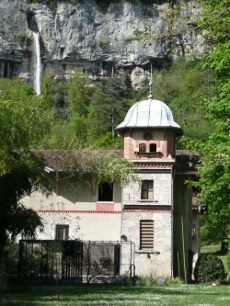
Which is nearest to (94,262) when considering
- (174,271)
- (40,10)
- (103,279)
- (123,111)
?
(103,279)

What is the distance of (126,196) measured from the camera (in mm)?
35375

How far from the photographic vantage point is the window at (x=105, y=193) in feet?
120

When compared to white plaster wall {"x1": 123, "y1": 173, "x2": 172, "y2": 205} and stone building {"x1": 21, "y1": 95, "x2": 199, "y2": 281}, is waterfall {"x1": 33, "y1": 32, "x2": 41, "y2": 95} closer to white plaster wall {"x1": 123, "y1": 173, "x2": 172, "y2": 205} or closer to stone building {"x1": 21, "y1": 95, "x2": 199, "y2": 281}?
stone building {"x1": 21, "y1": 95, "x2": 199, "y2": 281}

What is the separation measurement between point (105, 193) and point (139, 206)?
2417 mm

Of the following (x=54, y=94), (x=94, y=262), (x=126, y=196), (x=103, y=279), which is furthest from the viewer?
(x=54, y=94)

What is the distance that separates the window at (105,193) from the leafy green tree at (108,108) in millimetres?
43705

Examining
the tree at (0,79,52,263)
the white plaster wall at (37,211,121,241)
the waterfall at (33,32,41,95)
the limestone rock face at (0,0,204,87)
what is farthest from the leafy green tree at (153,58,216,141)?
the tree at (0,79,52,263)

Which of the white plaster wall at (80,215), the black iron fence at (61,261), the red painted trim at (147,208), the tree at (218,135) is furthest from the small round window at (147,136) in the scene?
the tree at (218,135)

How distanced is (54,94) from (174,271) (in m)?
74.1

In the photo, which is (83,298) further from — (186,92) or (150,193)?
(186,92)

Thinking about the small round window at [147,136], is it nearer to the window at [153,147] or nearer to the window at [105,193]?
the window at [153,147]

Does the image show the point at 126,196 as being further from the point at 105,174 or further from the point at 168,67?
the point at 168,67

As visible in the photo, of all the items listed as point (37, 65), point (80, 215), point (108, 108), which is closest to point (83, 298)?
point (80, 215)

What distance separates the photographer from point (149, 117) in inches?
1444
